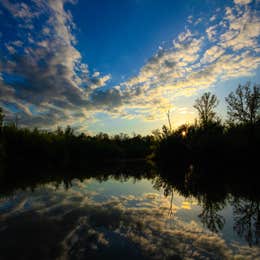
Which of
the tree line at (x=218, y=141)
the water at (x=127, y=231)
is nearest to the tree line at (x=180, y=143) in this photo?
the tree line at (x=218, y=141)

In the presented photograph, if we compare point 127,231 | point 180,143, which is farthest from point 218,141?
point 127,231

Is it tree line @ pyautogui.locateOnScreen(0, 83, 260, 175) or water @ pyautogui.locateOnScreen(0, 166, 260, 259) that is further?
tree line @ pyautogui.locateOnScreen(0, 83, 260, 175)

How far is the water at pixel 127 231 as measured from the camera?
3.45 m

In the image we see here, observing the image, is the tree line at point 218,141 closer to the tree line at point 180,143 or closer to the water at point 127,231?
the tree line at point 180,143

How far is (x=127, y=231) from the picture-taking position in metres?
4.53

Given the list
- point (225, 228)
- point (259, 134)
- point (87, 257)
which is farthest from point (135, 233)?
point (259, 134)

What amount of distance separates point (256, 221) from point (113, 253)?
176 inches

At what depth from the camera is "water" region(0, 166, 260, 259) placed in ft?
11.3

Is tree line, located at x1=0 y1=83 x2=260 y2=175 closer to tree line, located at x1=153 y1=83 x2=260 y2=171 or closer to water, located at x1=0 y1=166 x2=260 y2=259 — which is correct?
tree line, located at x1=153 y1=83 x2=260 y2=171

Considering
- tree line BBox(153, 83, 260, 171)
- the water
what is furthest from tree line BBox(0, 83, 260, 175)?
the water

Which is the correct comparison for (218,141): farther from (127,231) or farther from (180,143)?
(127,231)

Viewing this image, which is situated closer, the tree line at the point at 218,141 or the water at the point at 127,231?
the water at the point at 127,231

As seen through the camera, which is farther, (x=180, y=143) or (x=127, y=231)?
(x=180, y=143)

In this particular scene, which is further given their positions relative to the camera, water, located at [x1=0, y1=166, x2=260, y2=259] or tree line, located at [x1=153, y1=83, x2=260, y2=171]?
tree line, located at [x1=153, y1=83, x2=260, y2=171]
